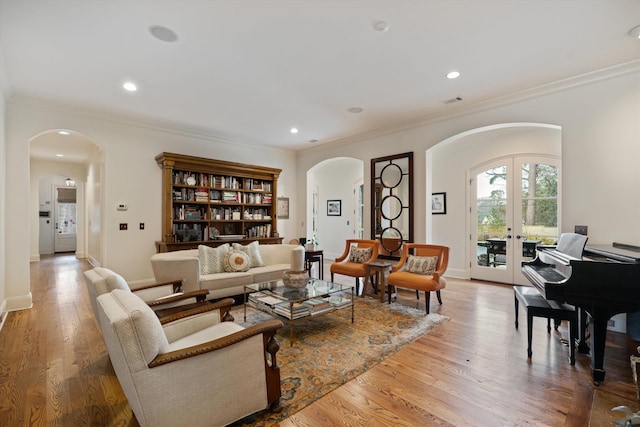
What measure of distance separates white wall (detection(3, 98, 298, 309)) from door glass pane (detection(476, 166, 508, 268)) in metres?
5.45

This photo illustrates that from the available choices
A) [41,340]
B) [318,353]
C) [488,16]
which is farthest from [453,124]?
[41,340]

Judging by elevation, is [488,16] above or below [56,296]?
above

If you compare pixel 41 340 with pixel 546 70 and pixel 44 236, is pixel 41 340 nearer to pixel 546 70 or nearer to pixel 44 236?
pixel 546 70

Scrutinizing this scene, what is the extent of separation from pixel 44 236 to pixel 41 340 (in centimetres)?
879

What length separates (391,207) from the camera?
5.68 metres

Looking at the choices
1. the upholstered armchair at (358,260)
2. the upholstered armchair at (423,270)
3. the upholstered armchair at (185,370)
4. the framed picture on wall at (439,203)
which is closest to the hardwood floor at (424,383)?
the upholstered armchair at (185,370)

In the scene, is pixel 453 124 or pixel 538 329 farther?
pixel 453 124

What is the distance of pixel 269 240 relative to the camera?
6.41 metres

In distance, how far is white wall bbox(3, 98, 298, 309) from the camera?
408 cm

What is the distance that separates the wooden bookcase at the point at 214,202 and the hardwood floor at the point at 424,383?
2.29m

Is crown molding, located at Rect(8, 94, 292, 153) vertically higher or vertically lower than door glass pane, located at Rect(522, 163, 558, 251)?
higher

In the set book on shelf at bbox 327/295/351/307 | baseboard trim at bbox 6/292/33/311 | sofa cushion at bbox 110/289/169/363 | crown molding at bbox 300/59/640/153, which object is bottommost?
baseboard trim at bbox 6/292/33/311

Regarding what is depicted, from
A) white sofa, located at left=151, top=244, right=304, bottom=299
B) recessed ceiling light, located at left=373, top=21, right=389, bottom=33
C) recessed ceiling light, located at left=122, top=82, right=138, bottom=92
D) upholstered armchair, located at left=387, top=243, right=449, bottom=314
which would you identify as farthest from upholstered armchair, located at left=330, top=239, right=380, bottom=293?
recessed ceiling light, located at left=122, top=82, right=138, bottom=92

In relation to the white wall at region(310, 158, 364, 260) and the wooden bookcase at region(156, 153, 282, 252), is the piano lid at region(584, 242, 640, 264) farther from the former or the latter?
the white wall at region(310, 158, 364, 260)
